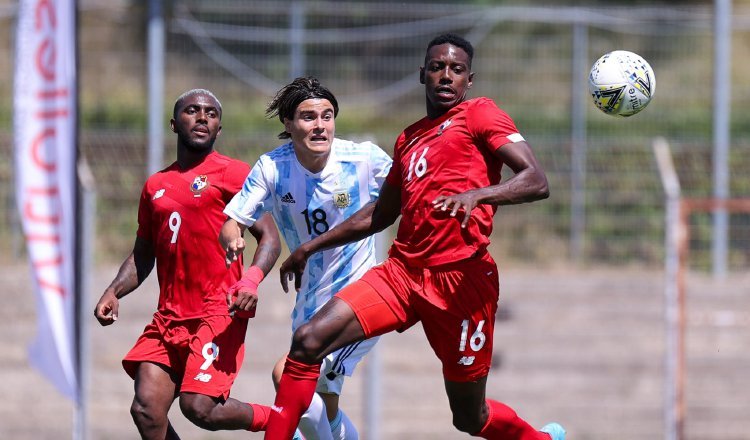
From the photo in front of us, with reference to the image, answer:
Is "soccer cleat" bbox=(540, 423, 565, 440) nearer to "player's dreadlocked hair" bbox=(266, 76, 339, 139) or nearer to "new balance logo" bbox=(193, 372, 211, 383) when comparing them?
"new balance logo" bbox=(193, 372, 211, 383)

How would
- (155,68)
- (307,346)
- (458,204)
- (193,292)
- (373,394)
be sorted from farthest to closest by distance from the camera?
(155,68), (373,394), (193,292), (307,346), (458,204)

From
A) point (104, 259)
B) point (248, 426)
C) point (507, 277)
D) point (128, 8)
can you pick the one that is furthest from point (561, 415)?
point (128, 8)

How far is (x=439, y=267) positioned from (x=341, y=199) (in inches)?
39.5

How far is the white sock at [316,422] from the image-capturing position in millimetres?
7039

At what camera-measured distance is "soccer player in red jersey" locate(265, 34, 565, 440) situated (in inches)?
246

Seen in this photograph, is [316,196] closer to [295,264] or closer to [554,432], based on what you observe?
[295,264]

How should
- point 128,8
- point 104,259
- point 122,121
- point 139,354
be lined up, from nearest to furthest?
1. point 139,354
2. point 104,259
3. point 122,121
4. point 128,8

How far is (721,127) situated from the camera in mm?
15234

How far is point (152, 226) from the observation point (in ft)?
23.3

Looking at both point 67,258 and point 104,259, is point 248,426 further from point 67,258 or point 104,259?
point 104,259

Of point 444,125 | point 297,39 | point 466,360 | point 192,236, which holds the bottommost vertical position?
point 466,360

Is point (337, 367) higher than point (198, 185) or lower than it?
lower

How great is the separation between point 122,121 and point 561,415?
7.03m

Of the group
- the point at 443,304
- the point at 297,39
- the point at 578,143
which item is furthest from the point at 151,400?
the point at 297,39
